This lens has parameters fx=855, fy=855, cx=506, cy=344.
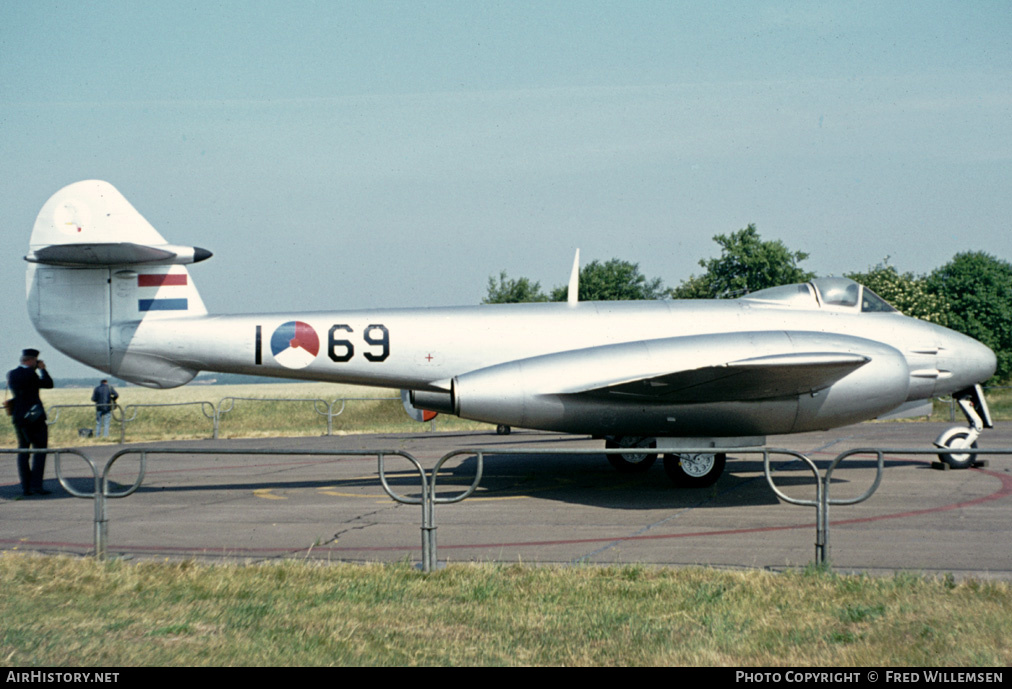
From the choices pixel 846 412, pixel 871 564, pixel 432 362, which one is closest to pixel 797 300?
pixel 846 412

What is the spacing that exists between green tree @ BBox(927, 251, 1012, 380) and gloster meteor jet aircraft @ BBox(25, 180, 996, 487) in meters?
66.1

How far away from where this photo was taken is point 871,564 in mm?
7820

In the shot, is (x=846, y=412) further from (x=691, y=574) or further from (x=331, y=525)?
(x=331, y=525)

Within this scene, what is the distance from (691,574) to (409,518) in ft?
14.6

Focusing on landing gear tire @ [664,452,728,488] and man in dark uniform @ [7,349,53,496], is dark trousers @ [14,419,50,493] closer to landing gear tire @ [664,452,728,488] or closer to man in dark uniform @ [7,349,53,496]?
man in dark uniform @ [7,349,53,496]

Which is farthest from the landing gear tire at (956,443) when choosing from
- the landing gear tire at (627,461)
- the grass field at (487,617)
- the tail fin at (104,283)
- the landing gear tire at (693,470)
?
the tail fin at (104,283)

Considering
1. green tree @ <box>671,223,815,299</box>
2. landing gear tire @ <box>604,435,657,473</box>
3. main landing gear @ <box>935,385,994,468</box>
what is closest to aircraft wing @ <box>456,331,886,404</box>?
landing gear tire @ <box>604,435,657,473</box>

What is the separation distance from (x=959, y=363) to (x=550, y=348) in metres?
6.71

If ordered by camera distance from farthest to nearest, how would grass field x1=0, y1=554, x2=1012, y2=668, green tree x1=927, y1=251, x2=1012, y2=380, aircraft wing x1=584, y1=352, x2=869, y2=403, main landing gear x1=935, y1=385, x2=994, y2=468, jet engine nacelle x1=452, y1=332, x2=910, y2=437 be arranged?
green tree x1=927, y1=251, x2=1012, y2=380 → main landing gear x1=935, y1=385, x2=994, y2=468 → jet engine nacelle x1=452, y1=332, x2=910, y2=437 → aircraft wing x1=584, y1=352, x2=869, y2=403 → grass field x1=0, y1=554, x2=1012, y2=668

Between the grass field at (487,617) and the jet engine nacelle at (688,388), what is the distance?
15.5ft

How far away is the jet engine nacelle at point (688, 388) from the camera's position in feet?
39.6

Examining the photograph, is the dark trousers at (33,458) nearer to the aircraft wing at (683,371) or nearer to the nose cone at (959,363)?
the aircraft wing at (683,371)

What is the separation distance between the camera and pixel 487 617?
6141 mm

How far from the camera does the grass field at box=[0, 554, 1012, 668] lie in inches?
206
